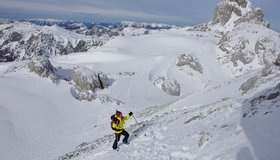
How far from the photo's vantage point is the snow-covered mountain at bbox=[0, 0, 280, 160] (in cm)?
1716

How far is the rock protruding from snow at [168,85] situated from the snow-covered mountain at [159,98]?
0.21 meters

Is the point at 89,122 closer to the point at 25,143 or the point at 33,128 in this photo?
the point at 33,128

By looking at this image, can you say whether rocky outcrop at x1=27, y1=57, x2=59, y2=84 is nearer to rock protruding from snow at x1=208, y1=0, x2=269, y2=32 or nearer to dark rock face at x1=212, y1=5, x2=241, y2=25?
rock protruding from snow at x1=208, y1=0, x2=269, y2=32

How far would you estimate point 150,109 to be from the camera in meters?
46.0

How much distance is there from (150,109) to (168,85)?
72.9 ft

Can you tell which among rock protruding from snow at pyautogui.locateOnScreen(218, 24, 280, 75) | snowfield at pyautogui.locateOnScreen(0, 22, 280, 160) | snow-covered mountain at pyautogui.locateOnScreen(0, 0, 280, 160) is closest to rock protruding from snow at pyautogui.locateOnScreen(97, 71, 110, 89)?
snow-covered mountain at pyautogui.locateOnScreen(0, 0, 280, 160)

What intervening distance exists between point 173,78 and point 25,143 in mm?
40472

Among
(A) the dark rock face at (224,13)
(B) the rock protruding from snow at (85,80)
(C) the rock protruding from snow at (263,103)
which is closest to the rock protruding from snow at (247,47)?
(A) the dark rock face at (224,13)

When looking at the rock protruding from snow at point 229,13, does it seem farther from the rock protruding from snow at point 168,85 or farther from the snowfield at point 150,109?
the rock protruding from snow at point 168,85

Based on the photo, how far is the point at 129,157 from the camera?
59.6ft

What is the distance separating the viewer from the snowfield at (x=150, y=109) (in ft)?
54.0

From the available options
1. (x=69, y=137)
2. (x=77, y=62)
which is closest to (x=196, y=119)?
(x=69, y=137)

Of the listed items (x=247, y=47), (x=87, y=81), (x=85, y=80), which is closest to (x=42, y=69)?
(x=85, y=80)

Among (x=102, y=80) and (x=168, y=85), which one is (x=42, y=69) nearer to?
(x=102, y=80)
